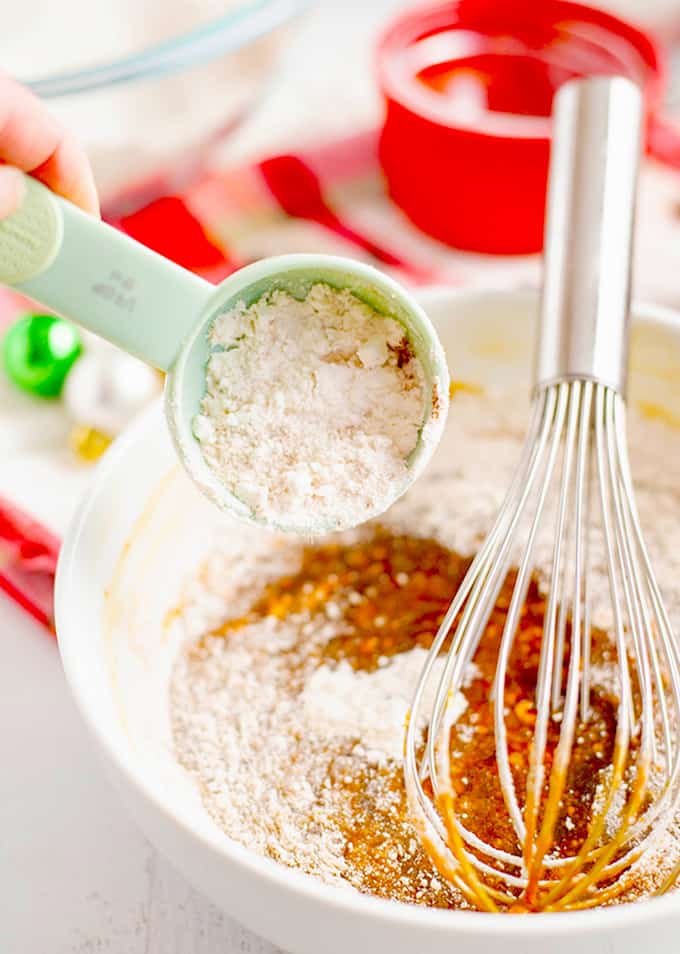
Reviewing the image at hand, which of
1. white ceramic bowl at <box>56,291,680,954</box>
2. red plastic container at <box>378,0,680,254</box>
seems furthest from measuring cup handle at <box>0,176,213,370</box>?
red plastic container at <box>378,0,680,254</box>

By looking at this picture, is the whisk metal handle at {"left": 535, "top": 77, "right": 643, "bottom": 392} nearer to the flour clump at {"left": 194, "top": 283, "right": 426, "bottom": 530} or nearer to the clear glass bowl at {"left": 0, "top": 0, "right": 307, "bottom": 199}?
the flour clump at {"left": 194, "top": 283, "right": 426, "bottom": 530}

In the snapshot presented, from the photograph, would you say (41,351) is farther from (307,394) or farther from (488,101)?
(488,101)

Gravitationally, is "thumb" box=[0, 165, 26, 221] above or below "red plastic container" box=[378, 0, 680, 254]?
above

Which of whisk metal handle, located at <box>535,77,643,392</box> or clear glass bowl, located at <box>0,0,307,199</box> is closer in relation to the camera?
A: whisk metal handle, located at <box>535,77,643,392</box>

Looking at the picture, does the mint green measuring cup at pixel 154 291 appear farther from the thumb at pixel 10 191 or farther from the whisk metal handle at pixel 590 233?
the whisk metal handle at pixel 590 233

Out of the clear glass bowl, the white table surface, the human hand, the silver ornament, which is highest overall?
the human hand

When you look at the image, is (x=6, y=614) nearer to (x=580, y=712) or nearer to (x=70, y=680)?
(x=70, y=680)

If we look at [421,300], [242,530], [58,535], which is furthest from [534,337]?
[58,535]

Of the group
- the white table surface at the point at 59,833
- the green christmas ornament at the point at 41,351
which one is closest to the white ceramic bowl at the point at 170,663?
the white table surface at the point at 59,833
